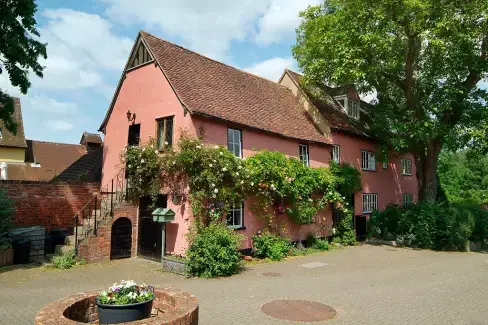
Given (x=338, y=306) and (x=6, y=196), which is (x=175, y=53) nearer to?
(x=6, y=196)

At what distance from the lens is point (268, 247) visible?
1455 cm

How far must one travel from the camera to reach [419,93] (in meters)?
19.4

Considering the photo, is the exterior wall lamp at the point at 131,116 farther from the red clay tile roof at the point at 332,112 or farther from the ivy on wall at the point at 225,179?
the red clay tile roof at the point at 332,112

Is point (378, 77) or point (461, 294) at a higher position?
point (378, 77)

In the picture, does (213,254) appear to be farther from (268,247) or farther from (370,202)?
(370,202)

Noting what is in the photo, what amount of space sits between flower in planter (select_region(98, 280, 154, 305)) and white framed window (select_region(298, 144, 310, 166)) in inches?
531

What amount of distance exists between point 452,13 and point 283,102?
8660mm

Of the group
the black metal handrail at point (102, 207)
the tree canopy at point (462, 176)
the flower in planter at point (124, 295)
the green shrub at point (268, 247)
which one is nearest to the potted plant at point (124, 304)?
the flower in planter at point (124, 295)

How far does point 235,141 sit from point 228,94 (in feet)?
8.61

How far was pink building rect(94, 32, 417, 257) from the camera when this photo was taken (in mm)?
14102

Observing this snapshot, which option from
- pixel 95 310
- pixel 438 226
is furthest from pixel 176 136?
pixel 438 226

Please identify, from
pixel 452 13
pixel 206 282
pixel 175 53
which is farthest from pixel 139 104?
pixel 452 13

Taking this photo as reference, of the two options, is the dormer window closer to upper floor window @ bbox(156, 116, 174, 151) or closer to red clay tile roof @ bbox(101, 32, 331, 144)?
red clay tile roof @ bbox(101, 32, 331, 144)

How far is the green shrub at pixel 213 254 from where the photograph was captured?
11477mm
